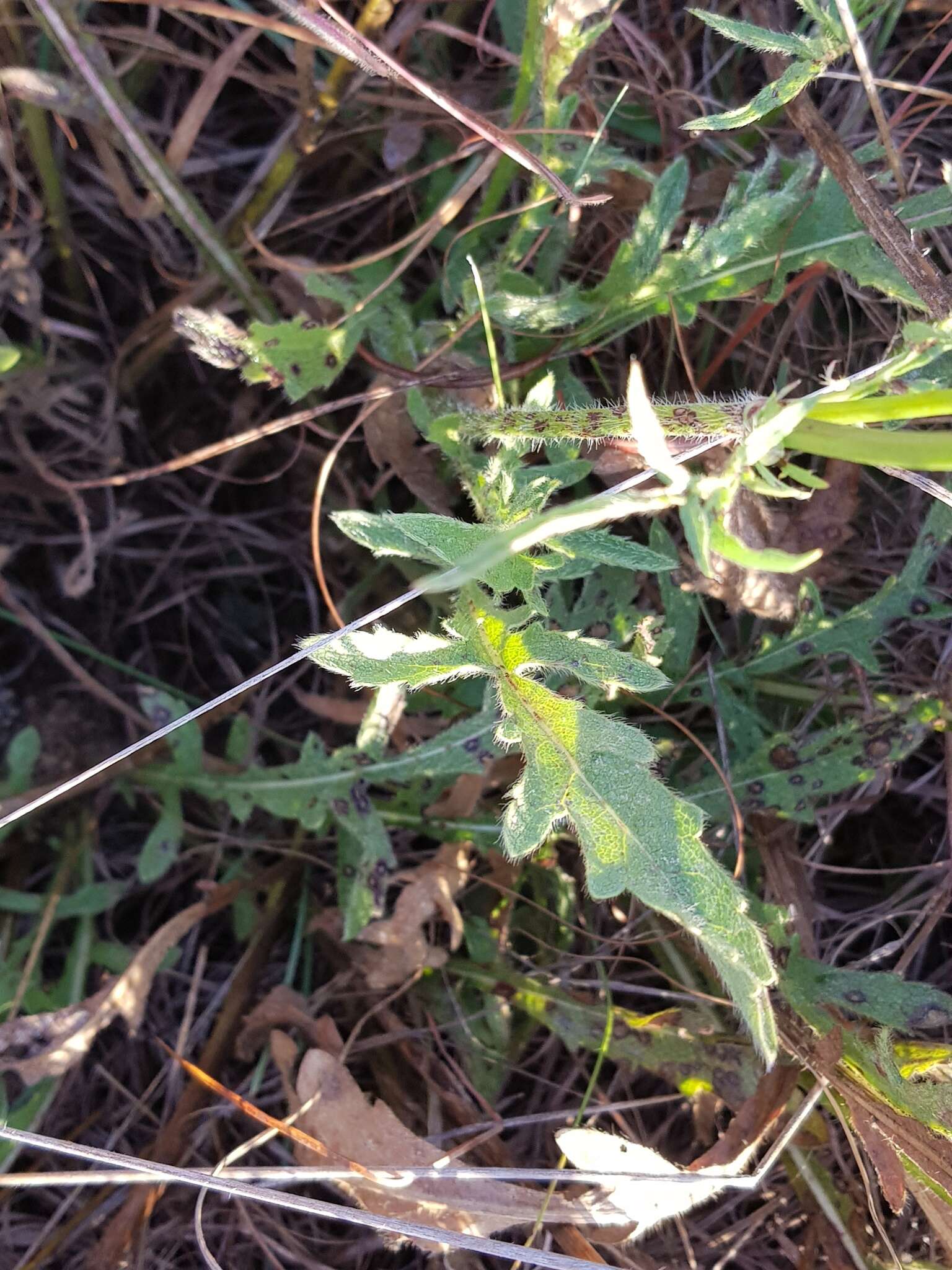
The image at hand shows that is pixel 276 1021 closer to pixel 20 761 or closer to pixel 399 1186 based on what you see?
pixel 399 1186

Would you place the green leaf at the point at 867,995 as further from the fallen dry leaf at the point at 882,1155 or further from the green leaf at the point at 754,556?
the green leaf at the point at 754,556

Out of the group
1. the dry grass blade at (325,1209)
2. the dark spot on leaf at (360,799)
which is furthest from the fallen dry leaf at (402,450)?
the dry grass blade at (325,1209)

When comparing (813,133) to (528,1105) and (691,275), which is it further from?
(528,1105)

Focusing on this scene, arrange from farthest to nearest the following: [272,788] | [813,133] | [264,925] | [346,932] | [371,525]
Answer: [264,925], [272,788], [346,932], [813,133], [371,525]

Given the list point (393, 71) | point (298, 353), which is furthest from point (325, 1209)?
point (393, 71)

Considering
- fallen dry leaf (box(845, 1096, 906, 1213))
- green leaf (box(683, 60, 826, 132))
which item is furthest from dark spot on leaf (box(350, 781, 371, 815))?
green leaf (box(683, 60, 826, 132))

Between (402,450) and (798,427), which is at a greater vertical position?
(798,427)

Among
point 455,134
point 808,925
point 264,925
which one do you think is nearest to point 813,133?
point 455,134
